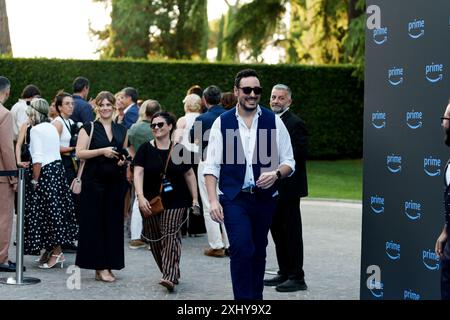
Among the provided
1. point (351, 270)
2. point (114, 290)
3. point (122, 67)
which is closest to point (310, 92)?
point (122, 67)

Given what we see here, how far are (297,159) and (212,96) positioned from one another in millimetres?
2997

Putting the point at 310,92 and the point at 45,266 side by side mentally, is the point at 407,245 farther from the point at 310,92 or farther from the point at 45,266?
the point at 310,92

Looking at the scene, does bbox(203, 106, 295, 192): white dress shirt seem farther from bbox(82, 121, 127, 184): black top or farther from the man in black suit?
bbox(82, 121, 127, 184): black top

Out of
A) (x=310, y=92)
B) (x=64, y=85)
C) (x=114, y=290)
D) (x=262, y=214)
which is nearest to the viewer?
(x=262, y=214)

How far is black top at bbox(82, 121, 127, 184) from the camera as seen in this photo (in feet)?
32.4

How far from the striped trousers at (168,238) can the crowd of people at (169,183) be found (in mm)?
10

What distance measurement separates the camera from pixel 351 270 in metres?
11.1

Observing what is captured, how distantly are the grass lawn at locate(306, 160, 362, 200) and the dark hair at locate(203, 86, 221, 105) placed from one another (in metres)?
8.73

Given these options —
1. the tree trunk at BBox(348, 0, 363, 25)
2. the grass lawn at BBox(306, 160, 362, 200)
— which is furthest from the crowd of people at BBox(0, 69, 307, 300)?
the tree trunk at BBox(348, 0, 363, 25)

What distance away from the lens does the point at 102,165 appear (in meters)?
9.89

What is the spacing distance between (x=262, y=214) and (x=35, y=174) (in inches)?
156

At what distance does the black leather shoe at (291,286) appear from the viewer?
9562 millimetres

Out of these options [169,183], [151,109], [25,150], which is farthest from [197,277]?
[151,109]

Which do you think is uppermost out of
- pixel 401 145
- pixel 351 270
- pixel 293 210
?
pixel 401 145
